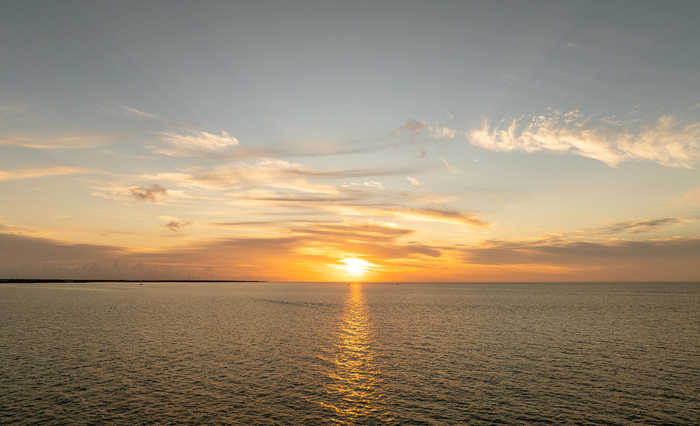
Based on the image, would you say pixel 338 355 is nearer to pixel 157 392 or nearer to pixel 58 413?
pixel 157 392

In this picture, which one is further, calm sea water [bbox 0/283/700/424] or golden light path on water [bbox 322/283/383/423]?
golden light path on water [bbox 322/283/383/423]

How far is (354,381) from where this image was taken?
1629 inches

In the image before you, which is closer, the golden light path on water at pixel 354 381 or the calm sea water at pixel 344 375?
the calm sea water at pixel 344 375

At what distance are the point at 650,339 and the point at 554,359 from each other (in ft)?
96.0

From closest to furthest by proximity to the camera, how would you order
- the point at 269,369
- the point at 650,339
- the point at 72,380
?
the point at 72,380, the point at 269,369, the point at 650,339

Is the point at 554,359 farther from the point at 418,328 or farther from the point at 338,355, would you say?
the point at 418,328

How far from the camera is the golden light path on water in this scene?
106 ft

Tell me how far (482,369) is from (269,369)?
83.1 ft

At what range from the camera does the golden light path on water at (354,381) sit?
3225 cm

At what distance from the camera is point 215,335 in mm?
69312

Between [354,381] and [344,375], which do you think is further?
[344,375]

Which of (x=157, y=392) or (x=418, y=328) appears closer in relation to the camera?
(x=157, y=392)

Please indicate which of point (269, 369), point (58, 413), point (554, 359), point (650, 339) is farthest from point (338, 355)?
point (650, 339)

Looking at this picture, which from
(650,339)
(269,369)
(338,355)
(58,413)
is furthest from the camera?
(650,339)
